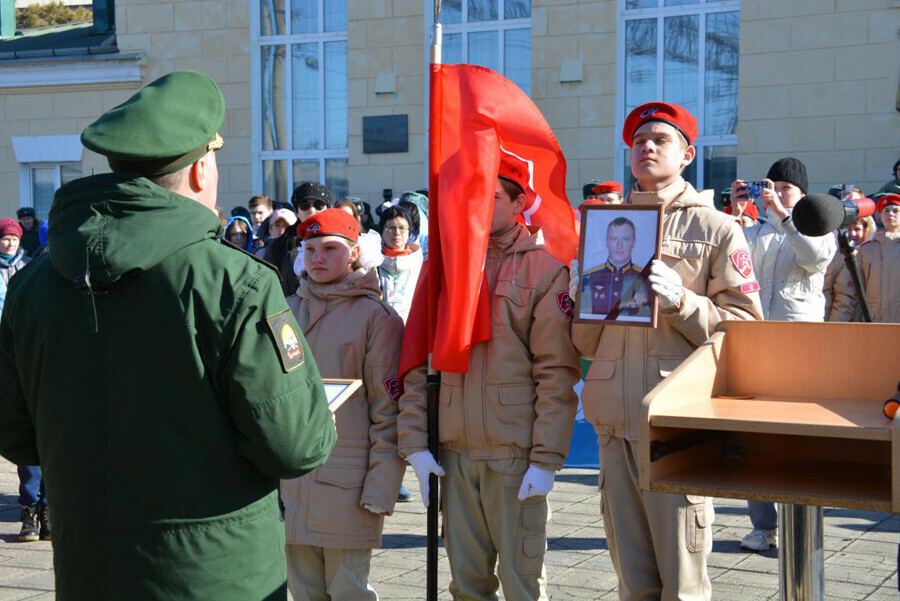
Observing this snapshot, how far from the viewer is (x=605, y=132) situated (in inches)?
537

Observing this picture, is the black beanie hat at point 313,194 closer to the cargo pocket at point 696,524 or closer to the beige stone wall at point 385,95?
the beige stone wall at point 385,95

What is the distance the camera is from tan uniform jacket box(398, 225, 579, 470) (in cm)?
429

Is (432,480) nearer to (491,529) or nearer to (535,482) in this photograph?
(491,529)

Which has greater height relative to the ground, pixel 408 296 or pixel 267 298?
pixel 267 298

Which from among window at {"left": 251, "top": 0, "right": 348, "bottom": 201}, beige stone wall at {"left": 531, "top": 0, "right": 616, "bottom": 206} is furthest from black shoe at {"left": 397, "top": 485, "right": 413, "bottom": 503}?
window at {"left": 251, "top": 0, "right": 348, "bottom": 201}

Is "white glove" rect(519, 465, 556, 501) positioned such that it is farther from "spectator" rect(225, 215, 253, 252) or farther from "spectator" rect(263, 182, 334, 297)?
"spectator" rect(225, 215, 253, 252)

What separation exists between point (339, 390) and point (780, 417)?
1564 millimetres

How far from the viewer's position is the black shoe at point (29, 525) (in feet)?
23.0

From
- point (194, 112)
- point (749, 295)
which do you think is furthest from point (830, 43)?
point (194, 112)

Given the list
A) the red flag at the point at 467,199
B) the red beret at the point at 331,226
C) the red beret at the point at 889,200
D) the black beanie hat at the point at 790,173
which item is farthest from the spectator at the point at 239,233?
the red flag at the point at 467,199

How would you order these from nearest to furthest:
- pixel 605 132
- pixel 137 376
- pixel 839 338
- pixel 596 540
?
pixel 137 376, pixel 839 338, pixel 596 540, pixel 605 132

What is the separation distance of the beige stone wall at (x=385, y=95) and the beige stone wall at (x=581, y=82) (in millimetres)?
1676

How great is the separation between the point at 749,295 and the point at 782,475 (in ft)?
3.83

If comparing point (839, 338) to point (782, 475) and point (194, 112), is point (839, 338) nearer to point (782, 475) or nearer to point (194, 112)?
point (782, 475)
